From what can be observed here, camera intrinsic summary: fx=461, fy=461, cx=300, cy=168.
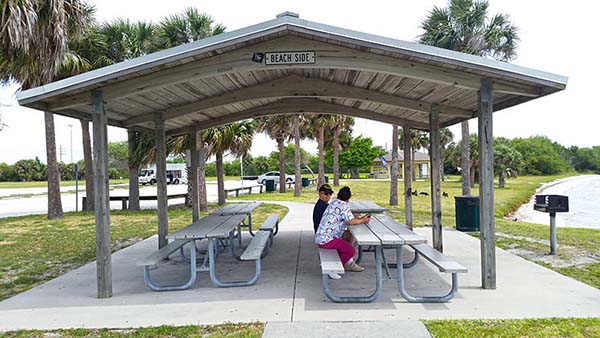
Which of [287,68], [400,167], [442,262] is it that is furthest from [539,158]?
[287,68]

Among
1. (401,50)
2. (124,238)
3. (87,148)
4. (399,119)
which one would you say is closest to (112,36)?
(87,148)

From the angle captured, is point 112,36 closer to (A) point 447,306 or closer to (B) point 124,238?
(B) point 124,238

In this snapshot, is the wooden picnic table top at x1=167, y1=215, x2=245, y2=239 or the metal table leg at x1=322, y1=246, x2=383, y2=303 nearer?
the metal table leg at x1=322, y1=246, x2=383, y2=303

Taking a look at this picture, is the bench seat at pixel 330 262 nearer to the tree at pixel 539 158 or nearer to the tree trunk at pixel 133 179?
the tree trunk at pixel 133 179

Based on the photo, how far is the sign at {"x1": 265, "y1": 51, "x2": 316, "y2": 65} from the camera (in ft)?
18.0

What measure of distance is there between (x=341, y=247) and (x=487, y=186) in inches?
77.5

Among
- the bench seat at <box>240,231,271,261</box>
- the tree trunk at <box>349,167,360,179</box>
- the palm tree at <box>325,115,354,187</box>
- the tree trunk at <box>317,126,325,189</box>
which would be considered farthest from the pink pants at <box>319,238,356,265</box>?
the tree trunk at <box>349,167,360,179</box>

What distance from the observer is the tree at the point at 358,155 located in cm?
6938

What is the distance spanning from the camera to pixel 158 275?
6.80m

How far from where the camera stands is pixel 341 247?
6051mm

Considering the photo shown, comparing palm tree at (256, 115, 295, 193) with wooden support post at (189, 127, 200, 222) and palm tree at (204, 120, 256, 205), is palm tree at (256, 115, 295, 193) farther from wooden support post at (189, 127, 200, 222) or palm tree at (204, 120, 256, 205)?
wooden support post at (189, 127, 200, 222)

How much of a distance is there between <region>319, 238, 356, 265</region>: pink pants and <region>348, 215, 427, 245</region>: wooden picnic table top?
0.68 feet

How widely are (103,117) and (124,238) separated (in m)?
5.90

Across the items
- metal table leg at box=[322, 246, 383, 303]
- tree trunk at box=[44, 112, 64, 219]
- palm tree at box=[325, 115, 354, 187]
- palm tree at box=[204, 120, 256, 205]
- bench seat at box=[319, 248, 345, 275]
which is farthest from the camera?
palm tree at box=[325, 115, 354, 187]
